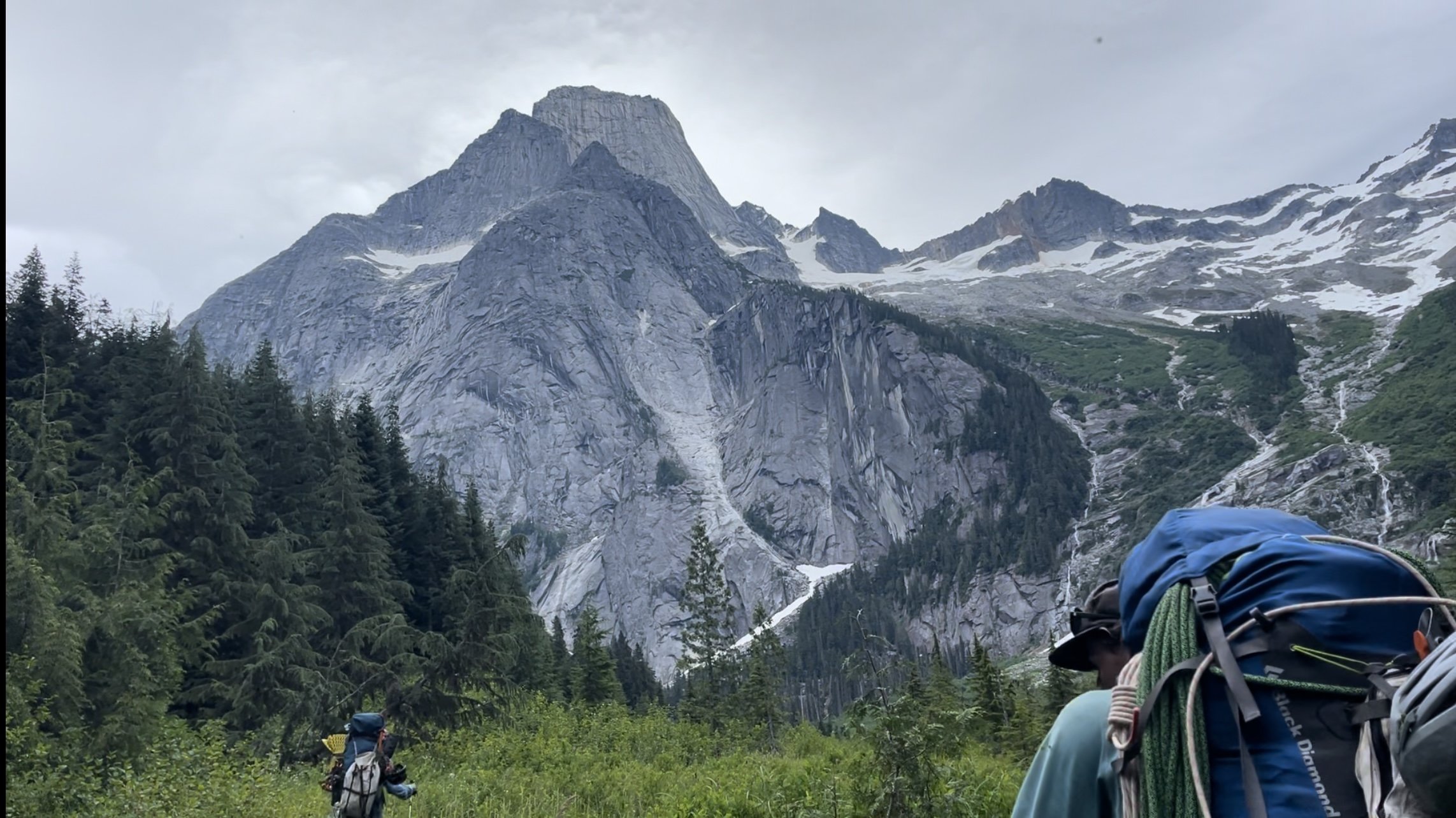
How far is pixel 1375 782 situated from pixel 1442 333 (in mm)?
181571

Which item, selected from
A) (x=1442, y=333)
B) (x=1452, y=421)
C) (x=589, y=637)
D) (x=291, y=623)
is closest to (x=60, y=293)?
(x=291, y=623)

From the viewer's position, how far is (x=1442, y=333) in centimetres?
14000

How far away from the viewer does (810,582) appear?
156m

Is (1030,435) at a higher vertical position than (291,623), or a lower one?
higher

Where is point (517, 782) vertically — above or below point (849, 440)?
below

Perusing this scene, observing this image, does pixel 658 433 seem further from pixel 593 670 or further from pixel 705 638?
pixel 705 638

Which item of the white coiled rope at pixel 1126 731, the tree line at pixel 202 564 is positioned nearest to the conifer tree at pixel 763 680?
the tree line at pixel 202 564

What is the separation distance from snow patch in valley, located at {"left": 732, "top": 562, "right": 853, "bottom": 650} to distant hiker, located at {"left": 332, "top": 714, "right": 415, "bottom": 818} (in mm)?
132718

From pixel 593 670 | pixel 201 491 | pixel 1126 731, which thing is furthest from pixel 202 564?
pixel 1126 731

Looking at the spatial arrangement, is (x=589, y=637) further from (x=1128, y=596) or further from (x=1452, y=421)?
(x=1128, y=596)

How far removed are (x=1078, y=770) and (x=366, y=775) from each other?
7485 mm

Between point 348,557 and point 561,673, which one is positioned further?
point 561,673

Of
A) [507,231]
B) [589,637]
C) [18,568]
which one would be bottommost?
[589,637]

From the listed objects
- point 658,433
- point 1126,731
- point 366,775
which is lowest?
point 366,775
